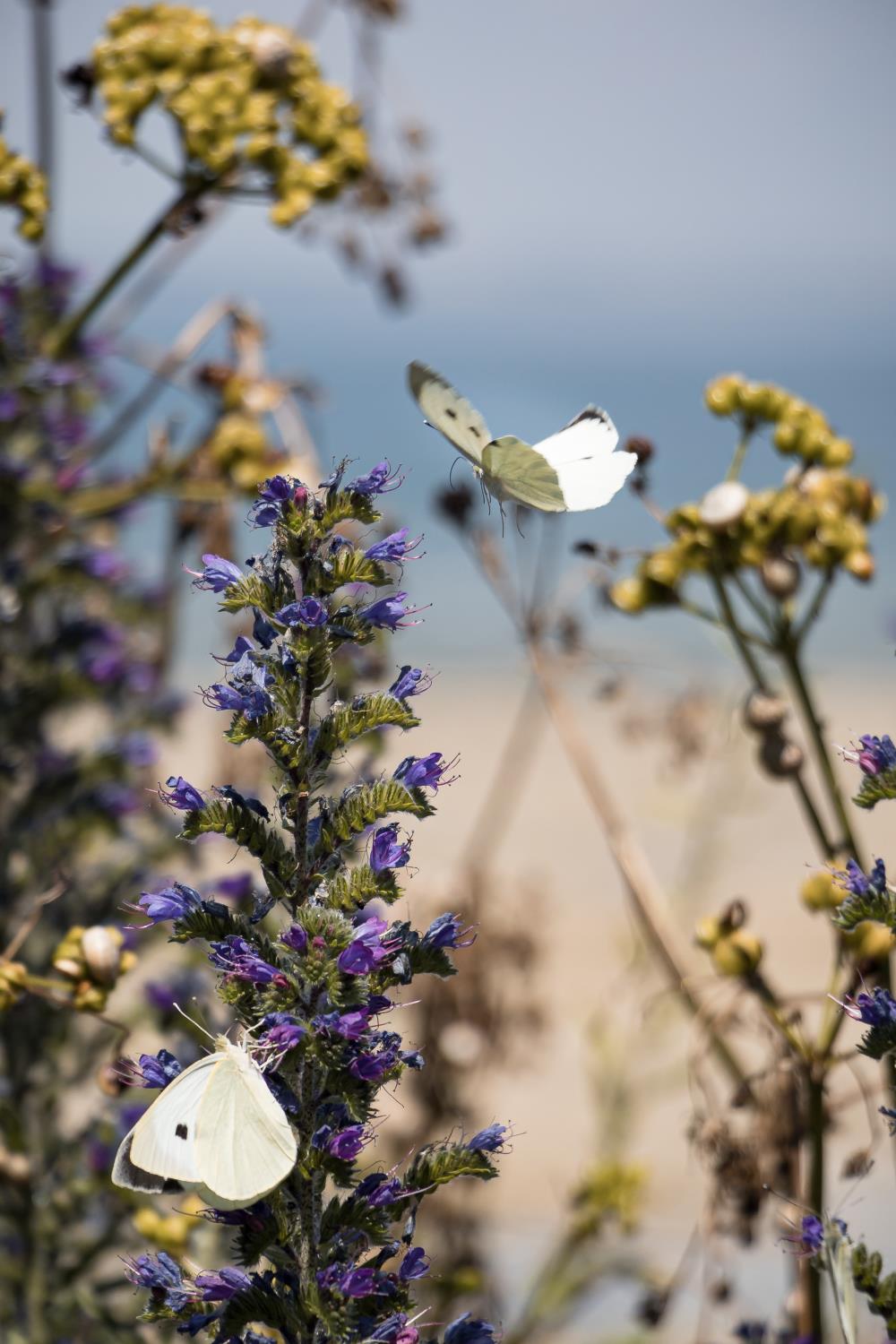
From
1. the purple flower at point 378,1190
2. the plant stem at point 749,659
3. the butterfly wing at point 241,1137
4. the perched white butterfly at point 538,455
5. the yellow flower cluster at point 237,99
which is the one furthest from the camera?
the yellow flower cluster at point 237,99

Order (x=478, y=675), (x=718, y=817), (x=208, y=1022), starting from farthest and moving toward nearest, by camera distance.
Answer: (x=478, y=675) < (x=718, y=817) < (x=208, y=1022)

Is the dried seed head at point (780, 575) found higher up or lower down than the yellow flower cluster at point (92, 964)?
higher up

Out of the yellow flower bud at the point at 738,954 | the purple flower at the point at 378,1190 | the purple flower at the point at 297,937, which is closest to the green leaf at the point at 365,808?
the purple flower at the point at 297,937

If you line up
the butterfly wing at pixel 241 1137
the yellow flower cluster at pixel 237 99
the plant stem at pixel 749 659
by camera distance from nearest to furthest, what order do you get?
the butterfly wing at pixel 241 1137 < the plant stem at pixel 749 659 < the yellow flower cluster at pixel 237 99

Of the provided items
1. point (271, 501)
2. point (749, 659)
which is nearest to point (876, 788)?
point (749, 659)

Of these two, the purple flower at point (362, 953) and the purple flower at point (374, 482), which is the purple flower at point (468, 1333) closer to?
the purple flower at point (362, 953)

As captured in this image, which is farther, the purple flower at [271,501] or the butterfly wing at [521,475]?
the butterfly wing at [521,475]

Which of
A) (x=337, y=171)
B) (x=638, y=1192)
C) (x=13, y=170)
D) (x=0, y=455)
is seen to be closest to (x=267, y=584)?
(x=13, y=170)

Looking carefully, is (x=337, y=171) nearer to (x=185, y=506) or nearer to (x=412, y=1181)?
(x=185, y=506)
